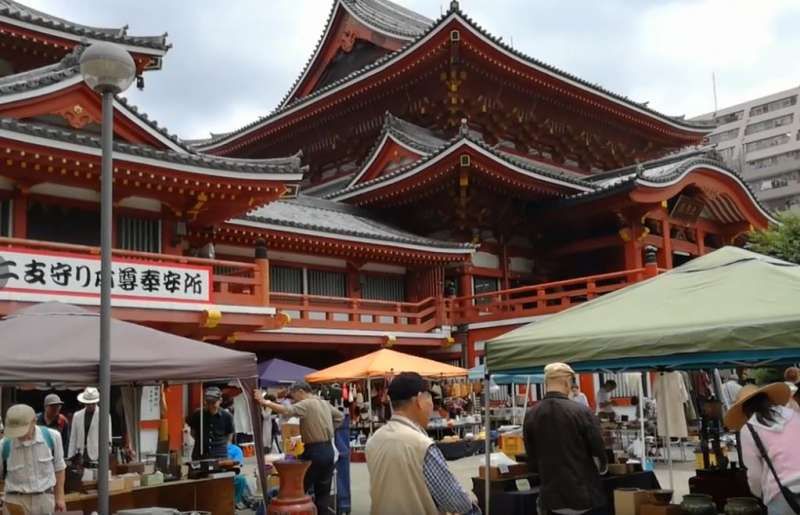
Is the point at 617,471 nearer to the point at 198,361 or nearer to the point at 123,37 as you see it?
the point at 198,361

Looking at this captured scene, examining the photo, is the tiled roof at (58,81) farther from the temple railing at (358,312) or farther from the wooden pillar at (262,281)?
the temple railing at (358,312)

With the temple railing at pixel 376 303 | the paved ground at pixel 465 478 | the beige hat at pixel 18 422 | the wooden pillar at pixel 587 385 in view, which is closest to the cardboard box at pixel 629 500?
the paved ground at pixel 465 478

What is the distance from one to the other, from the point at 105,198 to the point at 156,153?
889 centimetres

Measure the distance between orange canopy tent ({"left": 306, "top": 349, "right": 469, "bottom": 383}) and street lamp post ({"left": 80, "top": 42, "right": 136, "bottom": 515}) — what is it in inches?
377

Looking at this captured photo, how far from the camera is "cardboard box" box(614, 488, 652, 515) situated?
7082 mm

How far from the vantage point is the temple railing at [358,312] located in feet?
62.3

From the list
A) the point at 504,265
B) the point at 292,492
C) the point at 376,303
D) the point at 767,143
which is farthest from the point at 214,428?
the point at 767,143

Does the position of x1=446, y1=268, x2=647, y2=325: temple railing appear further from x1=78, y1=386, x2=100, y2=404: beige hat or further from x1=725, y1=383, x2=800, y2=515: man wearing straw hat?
x1=725, y1=383, x2=800, y2=515: man wearing straw hat

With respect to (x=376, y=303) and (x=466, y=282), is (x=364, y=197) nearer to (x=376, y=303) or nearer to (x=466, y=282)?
(x=466, y=282)

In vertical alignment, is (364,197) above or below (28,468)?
above

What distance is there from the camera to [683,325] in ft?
20.1

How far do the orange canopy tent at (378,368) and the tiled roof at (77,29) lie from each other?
8749mm

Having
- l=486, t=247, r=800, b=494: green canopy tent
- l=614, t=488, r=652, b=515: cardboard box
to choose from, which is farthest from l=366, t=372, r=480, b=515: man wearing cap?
l=614, t=488, r=652, b=515: cardboard box

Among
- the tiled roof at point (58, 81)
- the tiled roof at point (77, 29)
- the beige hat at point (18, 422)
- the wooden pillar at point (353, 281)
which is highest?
the tiled roof at point (77, 29)
